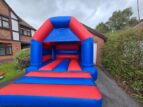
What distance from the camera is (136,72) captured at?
4.61m

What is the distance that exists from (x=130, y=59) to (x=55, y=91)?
4260mm

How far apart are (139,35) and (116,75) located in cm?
226

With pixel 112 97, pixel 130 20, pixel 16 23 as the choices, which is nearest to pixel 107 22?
pixel 130 20

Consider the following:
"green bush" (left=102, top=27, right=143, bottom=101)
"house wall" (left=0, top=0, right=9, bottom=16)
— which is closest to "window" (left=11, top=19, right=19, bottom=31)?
"house wall" (left=0, top=0, right=9, bottom=16)

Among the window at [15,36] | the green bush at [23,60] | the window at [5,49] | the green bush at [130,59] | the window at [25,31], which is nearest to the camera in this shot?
the green bush at [130,59]

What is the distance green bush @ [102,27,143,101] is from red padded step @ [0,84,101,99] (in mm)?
3375

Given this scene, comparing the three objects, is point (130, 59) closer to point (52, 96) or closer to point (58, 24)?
point (58, 24)

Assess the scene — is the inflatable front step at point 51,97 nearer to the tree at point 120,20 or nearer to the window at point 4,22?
the window at point 4,22

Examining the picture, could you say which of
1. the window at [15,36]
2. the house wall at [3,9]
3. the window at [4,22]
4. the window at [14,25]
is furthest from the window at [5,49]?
the house wall at [3,9]

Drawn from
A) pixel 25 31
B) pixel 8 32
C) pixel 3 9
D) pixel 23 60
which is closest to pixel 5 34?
pixel 8 32

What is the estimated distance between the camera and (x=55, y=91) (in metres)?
2.04

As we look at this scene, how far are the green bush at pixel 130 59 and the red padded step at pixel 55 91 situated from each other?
3.38 metres

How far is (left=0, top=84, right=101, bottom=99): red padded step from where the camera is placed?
1898 millimetres

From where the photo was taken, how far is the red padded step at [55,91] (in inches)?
74.7
